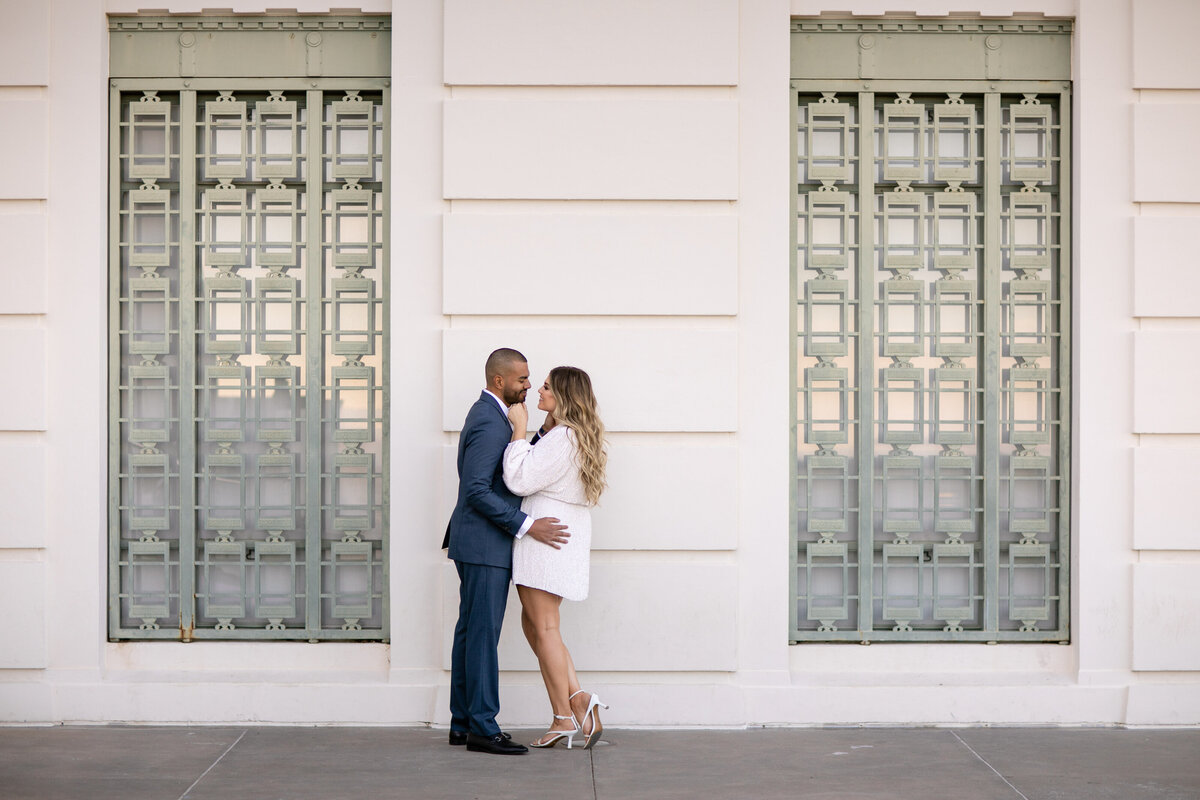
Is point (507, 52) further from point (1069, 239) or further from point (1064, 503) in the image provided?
point (1064, 503)

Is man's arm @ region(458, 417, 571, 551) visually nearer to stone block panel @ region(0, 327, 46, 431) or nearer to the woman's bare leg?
the woman's bare leg

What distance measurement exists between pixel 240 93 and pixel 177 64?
39 centimetres

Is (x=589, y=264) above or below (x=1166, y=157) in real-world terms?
below

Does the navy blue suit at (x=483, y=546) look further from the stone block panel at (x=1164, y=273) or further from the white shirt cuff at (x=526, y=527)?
the stone block panel at (x=1164, y=273)

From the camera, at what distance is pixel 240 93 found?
6.44m

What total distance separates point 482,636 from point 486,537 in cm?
50

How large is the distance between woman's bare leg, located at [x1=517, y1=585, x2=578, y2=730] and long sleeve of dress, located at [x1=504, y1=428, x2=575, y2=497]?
56 centimetres

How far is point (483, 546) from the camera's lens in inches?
218

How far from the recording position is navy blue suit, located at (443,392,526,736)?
18.0 ft

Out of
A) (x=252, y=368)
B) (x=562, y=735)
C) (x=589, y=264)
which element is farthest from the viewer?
(x=252, y=368)

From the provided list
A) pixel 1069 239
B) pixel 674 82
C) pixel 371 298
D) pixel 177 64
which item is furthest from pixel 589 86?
pixel 1069 239

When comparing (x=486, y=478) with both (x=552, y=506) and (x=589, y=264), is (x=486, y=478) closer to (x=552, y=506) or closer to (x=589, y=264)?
(x=552, y=506)

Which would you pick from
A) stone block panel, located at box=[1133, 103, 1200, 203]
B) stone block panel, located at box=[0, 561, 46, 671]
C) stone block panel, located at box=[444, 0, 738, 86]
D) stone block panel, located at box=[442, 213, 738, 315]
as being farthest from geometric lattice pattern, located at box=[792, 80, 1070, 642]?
stone block panel, located at box=[0, 561, 46, 671]

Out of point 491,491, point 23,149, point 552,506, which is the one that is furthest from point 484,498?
point 23,149
